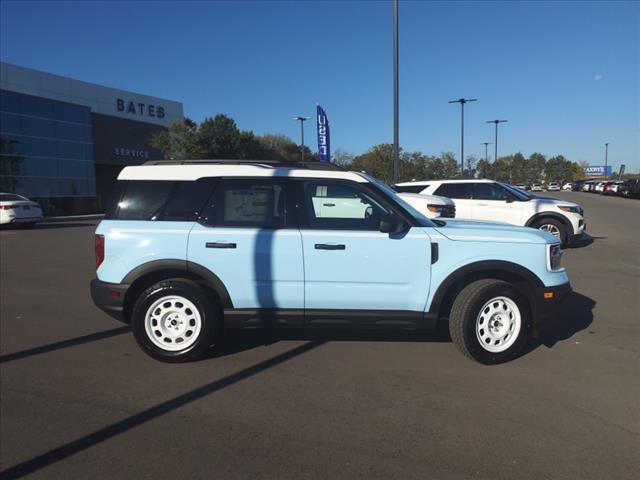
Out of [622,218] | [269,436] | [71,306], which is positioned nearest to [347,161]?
[622,218]

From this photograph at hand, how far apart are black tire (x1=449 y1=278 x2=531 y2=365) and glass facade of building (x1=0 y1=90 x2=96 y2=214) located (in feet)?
107

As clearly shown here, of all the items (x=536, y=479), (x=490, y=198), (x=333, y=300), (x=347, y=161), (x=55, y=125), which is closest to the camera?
(x=536, y=479)

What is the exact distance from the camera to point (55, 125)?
3388cm

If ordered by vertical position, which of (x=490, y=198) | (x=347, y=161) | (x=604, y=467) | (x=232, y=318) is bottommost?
(x=604, y=467)

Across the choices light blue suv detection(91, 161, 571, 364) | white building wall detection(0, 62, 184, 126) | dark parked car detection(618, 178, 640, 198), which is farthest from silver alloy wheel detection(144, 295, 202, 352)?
dark parked car detection(618, 178, 640, 198)

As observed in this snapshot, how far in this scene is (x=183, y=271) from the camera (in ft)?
15.5

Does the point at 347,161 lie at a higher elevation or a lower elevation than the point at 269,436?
higher

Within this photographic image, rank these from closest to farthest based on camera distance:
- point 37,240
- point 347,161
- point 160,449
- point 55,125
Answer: point 160,449
point 37,240
point 55,125
point 347,161

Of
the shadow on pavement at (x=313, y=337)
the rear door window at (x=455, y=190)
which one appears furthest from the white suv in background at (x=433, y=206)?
the shadow on pavement at (x=313, y=337)

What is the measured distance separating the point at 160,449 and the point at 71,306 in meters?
4.52

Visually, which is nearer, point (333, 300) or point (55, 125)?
point (333, 300)

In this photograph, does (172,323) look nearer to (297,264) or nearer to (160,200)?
(160,200)

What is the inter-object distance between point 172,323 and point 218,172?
60.5 inches

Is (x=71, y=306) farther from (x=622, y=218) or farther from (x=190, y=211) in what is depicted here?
(x=622, y=218)
